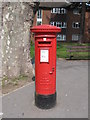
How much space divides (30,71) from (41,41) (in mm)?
2444

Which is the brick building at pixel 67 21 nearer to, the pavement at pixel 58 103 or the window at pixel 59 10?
the window at pixel 59 10

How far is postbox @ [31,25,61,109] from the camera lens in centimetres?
404

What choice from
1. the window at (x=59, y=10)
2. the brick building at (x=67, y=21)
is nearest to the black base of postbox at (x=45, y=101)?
the brick building at (x=67, y=21)

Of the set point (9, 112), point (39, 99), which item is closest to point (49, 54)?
point (39, 99)

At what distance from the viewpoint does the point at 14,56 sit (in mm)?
5891

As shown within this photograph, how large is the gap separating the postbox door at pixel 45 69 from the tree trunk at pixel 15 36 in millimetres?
1839

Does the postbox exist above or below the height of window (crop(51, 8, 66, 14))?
below

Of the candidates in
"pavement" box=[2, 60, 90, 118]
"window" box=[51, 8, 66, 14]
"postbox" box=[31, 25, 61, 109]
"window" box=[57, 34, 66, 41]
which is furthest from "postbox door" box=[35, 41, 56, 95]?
"window" box=[51, 8, 66, 14]

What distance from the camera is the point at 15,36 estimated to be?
5.82 m

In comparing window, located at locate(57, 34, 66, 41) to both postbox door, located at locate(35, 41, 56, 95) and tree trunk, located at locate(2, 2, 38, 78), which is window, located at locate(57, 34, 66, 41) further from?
postbox door, located at locate(35, 41, 56, 95)

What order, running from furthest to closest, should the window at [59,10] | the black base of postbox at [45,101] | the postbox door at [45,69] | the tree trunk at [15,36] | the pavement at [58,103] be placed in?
the window at [59,10], the tree trunk at [15,36], the black base of postbox at [45,101], the postbox door at [45,69], the pavement at [58,103]

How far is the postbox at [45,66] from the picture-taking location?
4043mm

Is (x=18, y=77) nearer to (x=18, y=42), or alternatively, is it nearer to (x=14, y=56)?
(x=14, y=56)

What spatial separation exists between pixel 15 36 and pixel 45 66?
2094mm
